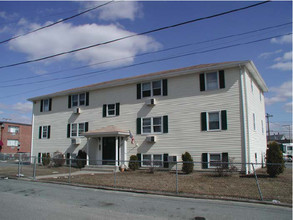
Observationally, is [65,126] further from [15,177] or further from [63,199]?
[63,199]

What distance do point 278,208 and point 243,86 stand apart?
971 centimetres

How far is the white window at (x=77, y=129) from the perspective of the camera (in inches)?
906

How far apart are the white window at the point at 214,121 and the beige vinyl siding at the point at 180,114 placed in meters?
0.30

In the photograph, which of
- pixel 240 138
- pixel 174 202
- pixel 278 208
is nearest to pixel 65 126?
pixel 240 138

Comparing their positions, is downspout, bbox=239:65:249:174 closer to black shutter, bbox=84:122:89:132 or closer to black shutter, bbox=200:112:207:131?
black shutter, bbox=200:112:207:131

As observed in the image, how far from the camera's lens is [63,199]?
349 inches

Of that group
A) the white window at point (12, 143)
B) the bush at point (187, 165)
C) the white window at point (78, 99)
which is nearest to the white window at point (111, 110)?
the white window at point (78, 99)

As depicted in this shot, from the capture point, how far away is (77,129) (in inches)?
913

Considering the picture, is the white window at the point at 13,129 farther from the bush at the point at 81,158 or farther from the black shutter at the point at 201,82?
the black shutter at the point at 201,82

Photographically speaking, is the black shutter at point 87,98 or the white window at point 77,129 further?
the white window at point 77,129

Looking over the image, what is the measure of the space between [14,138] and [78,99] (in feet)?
99.6

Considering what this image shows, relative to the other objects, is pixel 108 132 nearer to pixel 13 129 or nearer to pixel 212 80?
pixel 212 80

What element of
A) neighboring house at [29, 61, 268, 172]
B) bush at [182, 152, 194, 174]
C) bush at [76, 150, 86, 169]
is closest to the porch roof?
neighboring house at [29, 61, 268, 172]

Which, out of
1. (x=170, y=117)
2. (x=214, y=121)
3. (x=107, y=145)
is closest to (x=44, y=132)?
(x=107, y=145)
